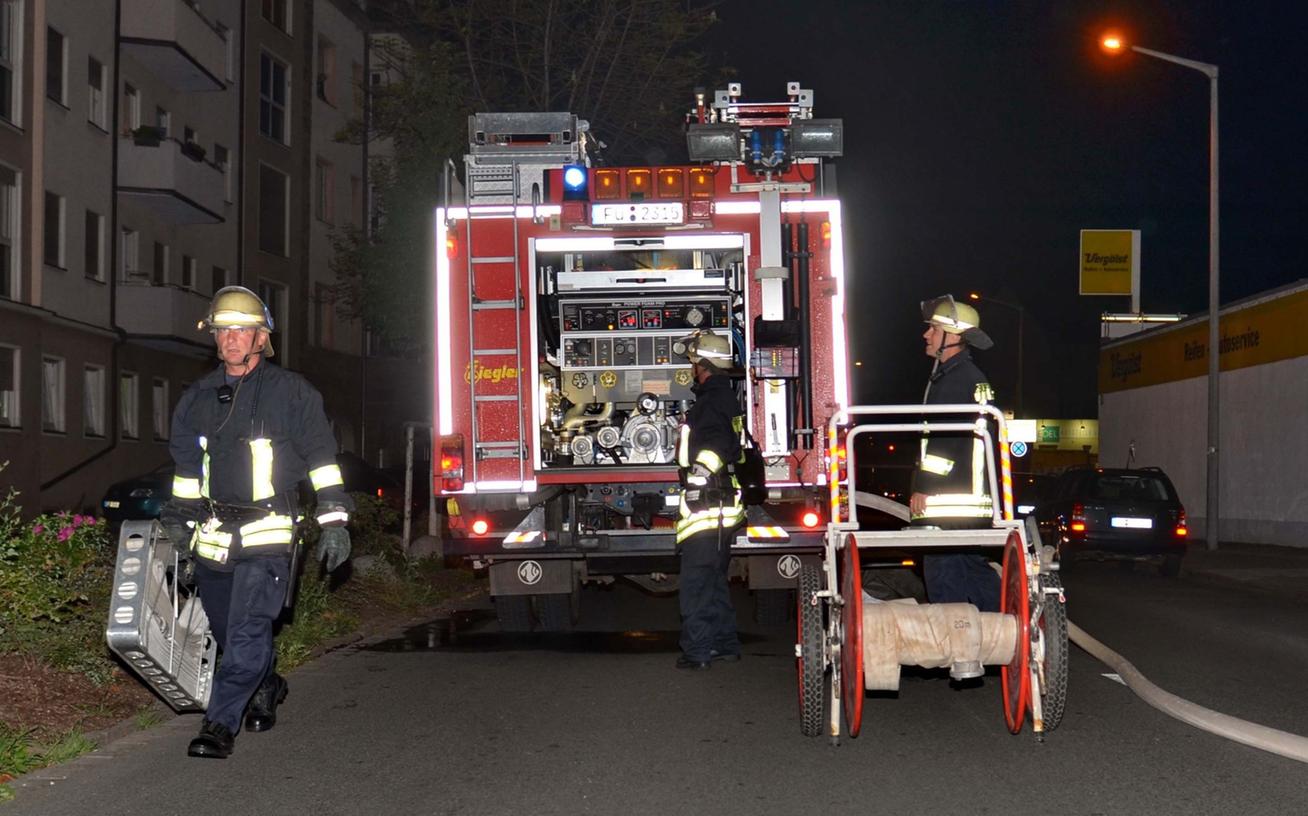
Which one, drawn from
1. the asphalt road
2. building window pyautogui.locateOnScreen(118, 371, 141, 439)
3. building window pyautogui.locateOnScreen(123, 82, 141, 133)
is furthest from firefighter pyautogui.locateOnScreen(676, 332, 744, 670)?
building window pyautogui.locateOnScreen(123, 82, 141, 133)

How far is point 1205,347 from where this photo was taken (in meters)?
29.8

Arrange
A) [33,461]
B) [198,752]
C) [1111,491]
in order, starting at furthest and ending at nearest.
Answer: [33,461]
[1111,491]
[198,752]

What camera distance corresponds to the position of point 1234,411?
2788 cm

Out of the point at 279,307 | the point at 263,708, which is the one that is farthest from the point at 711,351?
the point at 279,307

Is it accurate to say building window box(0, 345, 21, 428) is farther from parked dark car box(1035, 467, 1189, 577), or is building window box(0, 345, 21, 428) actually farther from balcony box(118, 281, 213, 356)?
parked dark car box(1035, 467, 1189, 577)

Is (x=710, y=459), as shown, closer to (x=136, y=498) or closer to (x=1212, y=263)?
(x=136, y=498)

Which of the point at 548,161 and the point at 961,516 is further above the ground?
the point at 548,161

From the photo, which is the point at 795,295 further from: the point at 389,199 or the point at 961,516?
the point at 389,199

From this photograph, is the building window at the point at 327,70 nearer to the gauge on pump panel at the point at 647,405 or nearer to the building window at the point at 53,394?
the building window at the point at 53,394

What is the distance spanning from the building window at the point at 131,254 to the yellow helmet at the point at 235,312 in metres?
24.4

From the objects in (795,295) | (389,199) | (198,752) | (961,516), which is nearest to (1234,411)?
(389,199)

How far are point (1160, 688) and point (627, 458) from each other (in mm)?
4252

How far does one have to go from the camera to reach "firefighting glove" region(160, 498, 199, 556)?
682 cm

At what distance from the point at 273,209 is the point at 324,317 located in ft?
12.0
